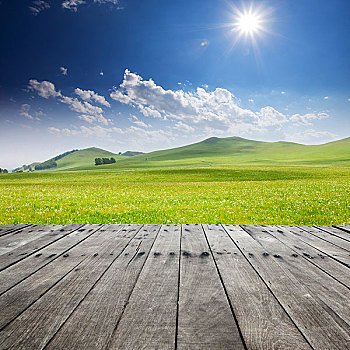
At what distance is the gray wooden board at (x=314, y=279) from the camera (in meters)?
2.41

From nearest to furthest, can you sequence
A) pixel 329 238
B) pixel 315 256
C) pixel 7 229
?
1. pixel 315 256
2. pixel 329 238
3. pixel 7 229

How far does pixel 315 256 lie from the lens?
374 cm

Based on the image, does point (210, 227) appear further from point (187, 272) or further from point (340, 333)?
point (340, 333)

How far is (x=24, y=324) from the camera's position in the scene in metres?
2.09

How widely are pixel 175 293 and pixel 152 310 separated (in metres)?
0.39

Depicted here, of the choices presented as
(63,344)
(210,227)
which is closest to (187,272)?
(63,344)

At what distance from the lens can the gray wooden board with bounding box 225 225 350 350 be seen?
191cm

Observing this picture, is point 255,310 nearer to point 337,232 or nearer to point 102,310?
point 102,310

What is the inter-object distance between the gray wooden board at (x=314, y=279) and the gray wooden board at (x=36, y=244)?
418 cm

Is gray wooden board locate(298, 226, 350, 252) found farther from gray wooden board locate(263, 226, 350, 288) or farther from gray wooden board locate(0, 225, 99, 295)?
gray wooden board locate(0, 225, 99, 295)

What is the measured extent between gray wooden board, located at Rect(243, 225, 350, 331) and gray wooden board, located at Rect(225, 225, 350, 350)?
0.08 m

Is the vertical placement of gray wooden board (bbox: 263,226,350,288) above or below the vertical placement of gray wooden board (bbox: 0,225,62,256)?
below

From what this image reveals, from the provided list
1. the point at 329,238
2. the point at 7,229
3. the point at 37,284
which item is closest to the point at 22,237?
the point at 7,229

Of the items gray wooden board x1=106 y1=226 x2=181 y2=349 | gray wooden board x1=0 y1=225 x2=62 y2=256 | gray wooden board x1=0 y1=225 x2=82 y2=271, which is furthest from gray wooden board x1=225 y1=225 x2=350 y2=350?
gray wooden board x1=0 y1=225 x2=62 y2=256
